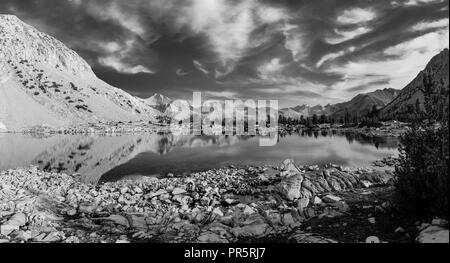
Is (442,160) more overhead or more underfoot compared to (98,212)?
more overhead

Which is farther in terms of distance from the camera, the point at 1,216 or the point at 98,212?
the point at 98,212

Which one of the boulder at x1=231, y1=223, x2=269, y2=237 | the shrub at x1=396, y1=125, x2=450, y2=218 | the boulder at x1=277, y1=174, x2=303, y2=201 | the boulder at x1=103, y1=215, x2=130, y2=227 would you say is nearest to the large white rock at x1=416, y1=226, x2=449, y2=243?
the shrub at x1=396, y1=125, x2=450, y2=218


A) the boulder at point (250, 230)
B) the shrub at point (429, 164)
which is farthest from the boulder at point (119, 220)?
the shrub at point (429, 164)

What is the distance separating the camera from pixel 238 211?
17.3 meters

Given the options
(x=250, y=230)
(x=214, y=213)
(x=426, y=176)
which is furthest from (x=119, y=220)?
(x=426, y=176)

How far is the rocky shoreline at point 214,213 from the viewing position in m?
12.8

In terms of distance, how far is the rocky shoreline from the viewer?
12.8m

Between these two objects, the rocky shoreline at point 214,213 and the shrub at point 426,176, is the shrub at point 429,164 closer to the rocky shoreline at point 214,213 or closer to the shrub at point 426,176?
the shrub at point 426,176

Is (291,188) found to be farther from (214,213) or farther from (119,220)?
(119,220)

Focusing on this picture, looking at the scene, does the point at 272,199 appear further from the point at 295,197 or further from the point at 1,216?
the point at 1,216

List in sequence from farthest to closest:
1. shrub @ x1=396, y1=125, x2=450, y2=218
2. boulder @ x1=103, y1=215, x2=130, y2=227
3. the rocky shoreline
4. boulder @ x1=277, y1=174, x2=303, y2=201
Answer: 1. boulder @ x1=277, y1=174, x2=303, y2=201
2. boulder @ x1=103, y1=215, x2=130, y2=227
3. the rocky shoreline
4. shrub @ x1=396, y1=125, x2=450, y2=218

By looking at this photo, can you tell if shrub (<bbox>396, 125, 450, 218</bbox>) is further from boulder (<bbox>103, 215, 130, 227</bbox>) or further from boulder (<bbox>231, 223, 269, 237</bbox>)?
boulder (<bbox>103, 215, 130, 227</bbox>)
